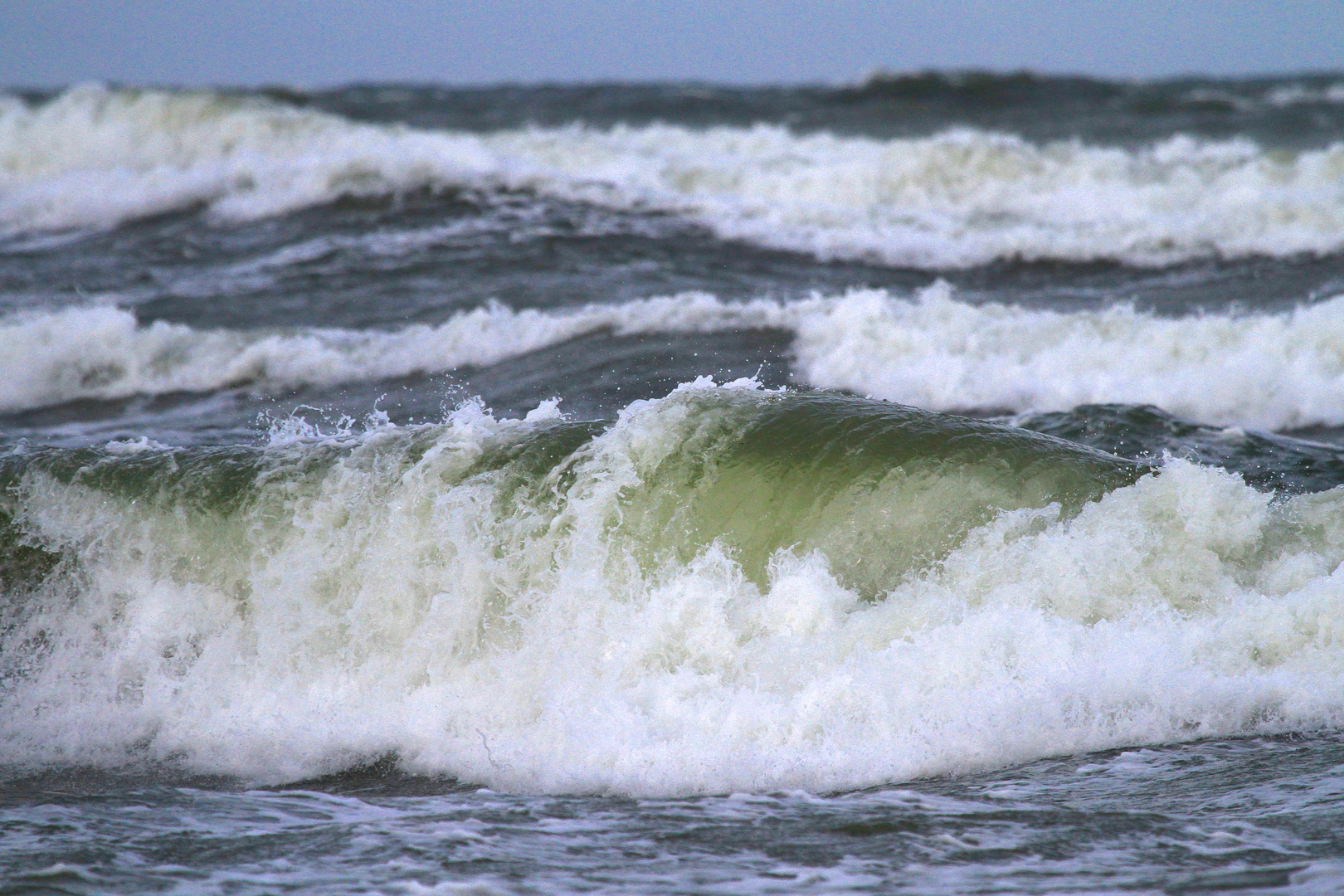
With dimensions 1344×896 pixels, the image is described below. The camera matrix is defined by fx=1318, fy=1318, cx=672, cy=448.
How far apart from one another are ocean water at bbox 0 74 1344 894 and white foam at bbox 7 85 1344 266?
2.94 metres

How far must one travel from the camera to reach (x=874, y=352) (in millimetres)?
9688

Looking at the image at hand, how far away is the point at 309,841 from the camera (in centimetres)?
402

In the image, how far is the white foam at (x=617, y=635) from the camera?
4.59m

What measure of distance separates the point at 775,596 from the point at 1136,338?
5.35 metres

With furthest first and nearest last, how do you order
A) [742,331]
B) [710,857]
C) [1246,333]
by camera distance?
1. [742,331]
2. [1246,333]
3. [710,857]

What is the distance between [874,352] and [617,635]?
16.1 feet

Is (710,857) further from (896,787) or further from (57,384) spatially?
(57,384)

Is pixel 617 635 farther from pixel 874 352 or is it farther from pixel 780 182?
pixel 780 182

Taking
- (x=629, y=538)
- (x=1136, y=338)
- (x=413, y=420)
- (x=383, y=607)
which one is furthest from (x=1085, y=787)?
(x=1136, y=338)

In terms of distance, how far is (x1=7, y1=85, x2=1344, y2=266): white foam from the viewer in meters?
14.9

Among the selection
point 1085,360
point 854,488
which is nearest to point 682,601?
point 854,488

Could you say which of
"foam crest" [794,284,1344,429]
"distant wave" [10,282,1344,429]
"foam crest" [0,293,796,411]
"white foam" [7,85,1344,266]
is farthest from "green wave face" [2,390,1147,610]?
"white foam" [7,85,1344,266]

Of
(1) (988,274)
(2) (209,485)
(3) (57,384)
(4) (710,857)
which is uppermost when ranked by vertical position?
(1) (988,274)

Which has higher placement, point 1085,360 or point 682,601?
point 1085,360
